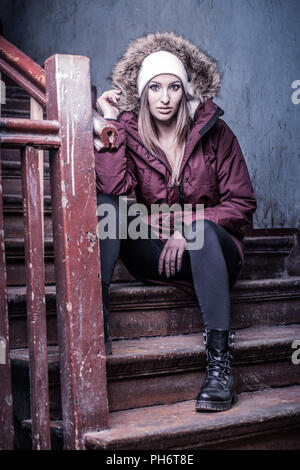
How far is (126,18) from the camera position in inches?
151

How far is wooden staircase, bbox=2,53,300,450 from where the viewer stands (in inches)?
59.1

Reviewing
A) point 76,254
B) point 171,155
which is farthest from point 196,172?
point 76,254

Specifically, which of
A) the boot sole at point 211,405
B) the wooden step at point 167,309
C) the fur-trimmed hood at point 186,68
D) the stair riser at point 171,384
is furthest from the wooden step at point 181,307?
→ the fur-trimmed hood at point 186,68

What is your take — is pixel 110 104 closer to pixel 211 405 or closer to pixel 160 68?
pixel 160 68

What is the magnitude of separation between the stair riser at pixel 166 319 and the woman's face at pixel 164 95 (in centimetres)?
71

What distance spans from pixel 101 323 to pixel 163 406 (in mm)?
396

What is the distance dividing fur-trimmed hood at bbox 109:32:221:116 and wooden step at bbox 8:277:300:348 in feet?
2.27

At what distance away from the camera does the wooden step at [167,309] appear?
1771mm

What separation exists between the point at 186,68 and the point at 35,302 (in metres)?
1.12

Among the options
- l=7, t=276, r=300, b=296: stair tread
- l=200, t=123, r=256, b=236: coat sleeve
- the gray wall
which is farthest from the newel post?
the gray wall

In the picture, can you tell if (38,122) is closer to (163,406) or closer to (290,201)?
(163,406)

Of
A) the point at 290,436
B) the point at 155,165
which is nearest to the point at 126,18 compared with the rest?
the point at 155,165

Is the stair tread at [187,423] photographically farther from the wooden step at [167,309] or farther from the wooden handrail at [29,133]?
the wooden handrail at [29,133]
